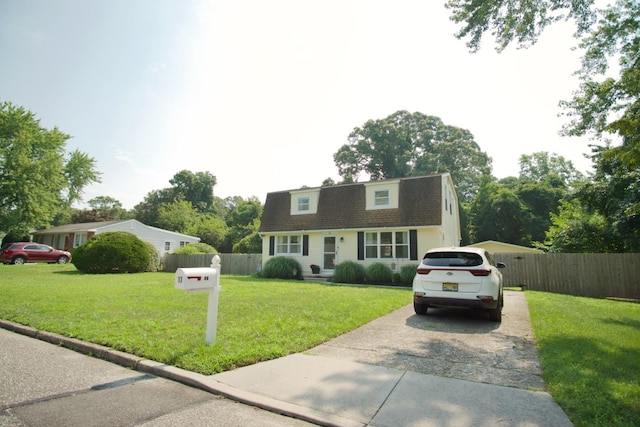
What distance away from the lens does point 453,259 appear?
7.81 meters

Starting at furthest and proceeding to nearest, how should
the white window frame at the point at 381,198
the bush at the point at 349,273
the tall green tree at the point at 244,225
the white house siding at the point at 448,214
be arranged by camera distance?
the tall green tree at the point at 244,225
the white window frame at the point at 381,198
the white house siding at the point at 448,214
the bush at the point at 349,273

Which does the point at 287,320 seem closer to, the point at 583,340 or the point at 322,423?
the point at 322,423

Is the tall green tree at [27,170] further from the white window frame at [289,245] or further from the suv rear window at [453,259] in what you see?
the suv rear window at [453,259]

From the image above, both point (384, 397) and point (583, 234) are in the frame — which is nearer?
point (384, 397)

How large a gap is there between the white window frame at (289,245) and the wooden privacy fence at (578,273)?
37.7 feet

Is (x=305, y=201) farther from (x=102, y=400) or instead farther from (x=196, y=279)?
(x=102, y=400)

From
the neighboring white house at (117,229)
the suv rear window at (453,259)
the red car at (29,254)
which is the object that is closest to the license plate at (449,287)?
the suv rear window at (453,259)

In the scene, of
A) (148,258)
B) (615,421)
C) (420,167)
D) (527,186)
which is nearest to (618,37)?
(615,421)

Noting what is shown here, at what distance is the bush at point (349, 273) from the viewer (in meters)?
17.7

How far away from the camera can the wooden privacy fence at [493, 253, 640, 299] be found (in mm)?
13727

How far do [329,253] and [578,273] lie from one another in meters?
12.2

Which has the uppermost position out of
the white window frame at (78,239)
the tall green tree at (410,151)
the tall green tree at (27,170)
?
the tall green tree at (410,151)

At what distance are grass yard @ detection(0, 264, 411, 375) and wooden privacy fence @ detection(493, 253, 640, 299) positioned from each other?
8865 mm

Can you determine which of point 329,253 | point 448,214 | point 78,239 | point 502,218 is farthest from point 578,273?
point 78,239
